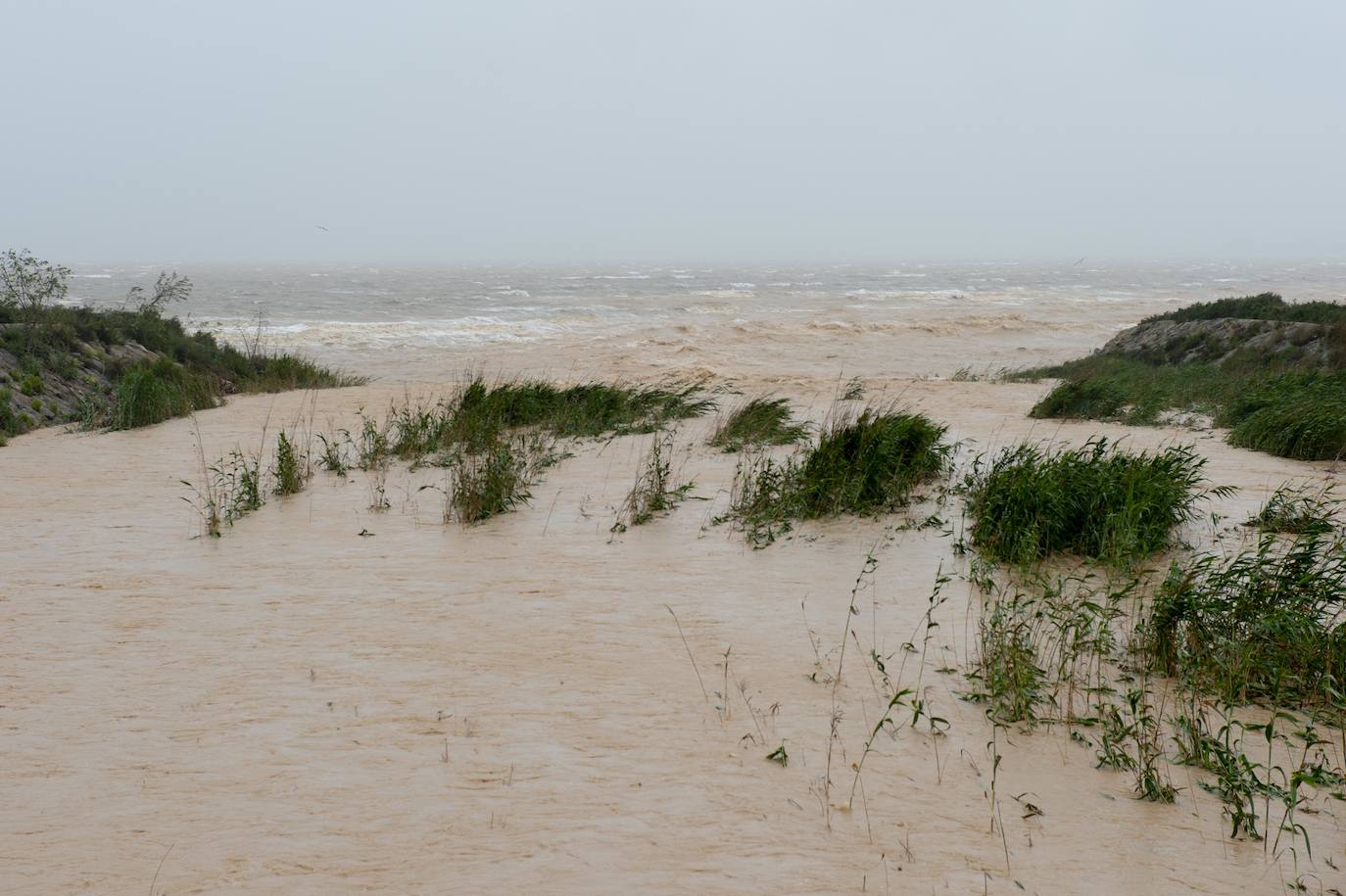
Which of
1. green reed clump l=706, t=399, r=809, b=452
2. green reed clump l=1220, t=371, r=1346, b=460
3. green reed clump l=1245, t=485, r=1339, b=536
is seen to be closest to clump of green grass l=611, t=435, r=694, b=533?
green reed clump l=706, t=399, r=809, b=452

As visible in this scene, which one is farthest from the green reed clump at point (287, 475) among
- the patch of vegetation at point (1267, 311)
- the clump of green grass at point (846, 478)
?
the patch of vegetation at point (1267, 311)

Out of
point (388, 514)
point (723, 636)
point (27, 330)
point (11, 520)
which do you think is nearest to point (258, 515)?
point (388, 514)

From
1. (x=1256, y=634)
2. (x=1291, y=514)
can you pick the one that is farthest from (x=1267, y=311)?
(x=1256, y=634)

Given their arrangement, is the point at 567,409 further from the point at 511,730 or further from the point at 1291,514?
the point at 511,730

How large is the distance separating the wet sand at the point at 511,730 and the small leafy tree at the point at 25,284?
10789 mm

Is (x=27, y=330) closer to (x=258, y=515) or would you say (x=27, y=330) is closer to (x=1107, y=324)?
(x=258, y=515)

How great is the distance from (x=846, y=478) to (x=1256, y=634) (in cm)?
387

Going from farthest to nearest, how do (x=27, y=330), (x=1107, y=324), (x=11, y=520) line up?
(x=1107, y=324)
(x=27, y=330)
(x=11, y=520)

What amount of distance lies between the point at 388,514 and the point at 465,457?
7.54 feet

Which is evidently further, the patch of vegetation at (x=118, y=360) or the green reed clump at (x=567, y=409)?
the patch of vegetation at (x=118, y=360)

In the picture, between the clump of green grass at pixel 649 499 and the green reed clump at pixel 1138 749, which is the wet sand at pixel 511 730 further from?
the clump of green grass at pixel 649 499

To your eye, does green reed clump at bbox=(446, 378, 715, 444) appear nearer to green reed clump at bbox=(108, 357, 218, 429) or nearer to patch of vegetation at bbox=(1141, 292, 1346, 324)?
green reed clump at bbox=(108, 357, 218, 429)

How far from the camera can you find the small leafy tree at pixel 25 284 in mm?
16125

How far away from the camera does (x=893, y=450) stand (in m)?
8.70
